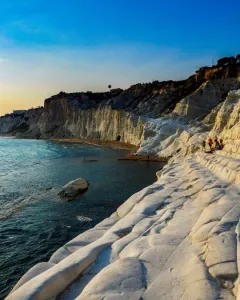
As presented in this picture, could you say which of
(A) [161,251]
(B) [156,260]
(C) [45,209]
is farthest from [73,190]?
(B) [156,260]

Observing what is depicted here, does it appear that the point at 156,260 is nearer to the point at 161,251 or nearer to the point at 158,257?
the point at 158,257

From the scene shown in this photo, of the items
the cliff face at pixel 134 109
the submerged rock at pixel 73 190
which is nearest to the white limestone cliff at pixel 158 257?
the submerged rock at pixel 73 190

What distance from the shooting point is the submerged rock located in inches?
958

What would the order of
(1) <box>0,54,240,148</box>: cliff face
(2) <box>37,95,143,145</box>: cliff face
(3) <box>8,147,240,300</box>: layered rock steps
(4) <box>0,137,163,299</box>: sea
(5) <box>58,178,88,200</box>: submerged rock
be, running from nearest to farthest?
1. (3) <box>8,147,240,300</box>: layered rock steps
2. (4) <box>0,137,163,299</box>: sea
3. (5) <box>58,178,88,200</box>: submerged rock
4. (1) <box>0,54,240,148</box>: cliff face
5. (2) <box>37,95,143,145</box>: cliff face

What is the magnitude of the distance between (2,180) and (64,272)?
28.3 m

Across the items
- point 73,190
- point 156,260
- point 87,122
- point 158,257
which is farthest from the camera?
point 87,122

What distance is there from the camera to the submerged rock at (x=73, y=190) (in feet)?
79.9

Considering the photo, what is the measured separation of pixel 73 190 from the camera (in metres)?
25.1

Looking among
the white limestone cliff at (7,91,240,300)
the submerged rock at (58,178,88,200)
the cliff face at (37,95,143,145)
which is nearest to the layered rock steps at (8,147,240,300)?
the white limestone cliff at (7,91,240,300)

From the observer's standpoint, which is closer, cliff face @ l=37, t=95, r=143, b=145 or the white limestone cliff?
the white limestone cliff

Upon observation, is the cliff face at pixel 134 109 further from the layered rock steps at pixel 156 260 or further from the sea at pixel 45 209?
the layered rock steps at pixel 156 260

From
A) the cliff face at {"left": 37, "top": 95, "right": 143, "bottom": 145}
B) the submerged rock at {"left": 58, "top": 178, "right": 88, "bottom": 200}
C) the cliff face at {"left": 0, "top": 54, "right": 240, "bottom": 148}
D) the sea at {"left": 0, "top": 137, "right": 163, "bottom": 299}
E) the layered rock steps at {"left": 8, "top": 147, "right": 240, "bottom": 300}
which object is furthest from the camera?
the cliff face at {"left": 37, "top": 95, "right": 143, "bottom": 145}

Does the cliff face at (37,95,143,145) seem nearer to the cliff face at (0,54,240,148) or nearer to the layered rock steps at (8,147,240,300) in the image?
the cliff face at (0,54,240,148)

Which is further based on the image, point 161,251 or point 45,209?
point 45,209
